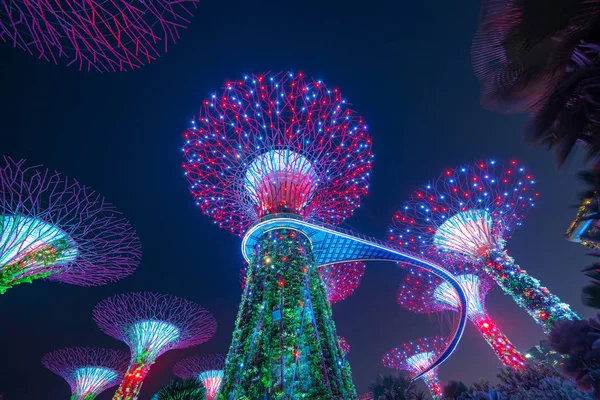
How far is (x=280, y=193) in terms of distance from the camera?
13.5 m

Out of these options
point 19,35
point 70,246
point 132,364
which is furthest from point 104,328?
point 19,35

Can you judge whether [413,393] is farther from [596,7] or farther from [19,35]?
[19,35]

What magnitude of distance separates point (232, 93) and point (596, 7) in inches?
456

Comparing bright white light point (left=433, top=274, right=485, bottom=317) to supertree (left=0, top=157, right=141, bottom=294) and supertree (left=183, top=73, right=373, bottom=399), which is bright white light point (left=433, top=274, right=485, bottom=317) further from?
supertree (left=0, top=157, right=141, bottom=294)

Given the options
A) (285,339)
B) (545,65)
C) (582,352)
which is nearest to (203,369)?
(285,339)

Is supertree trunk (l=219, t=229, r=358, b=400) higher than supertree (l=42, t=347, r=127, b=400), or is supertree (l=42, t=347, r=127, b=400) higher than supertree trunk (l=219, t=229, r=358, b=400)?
supertree (l=42, t=347, r=127, b=400)

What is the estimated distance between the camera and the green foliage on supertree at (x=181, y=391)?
6.35m

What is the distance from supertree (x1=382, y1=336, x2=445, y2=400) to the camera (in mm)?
29125

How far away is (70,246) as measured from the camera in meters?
13.6

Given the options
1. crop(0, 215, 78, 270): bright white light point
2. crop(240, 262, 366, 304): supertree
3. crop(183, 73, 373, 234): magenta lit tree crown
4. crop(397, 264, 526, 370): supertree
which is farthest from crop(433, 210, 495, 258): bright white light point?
crop(0, 215, 78, 270): bright white light point

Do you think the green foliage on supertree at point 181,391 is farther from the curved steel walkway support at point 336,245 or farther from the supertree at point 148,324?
the supertree at point 148,324

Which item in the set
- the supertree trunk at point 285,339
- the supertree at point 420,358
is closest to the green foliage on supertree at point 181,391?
the supertree trunk at point 285,339

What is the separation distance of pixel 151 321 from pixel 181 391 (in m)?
19.1

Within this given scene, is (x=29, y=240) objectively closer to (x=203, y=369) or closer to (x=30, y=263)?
(x=30, y=263)
